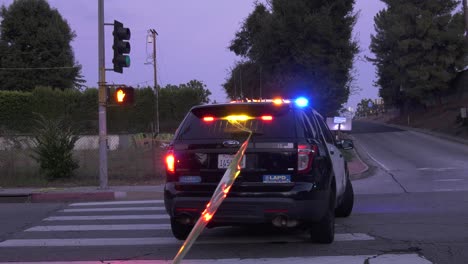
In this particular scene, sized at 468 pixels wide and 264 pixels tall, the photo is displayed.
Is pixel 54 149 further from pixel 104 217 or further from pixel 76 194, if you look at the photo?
pixel 104 217

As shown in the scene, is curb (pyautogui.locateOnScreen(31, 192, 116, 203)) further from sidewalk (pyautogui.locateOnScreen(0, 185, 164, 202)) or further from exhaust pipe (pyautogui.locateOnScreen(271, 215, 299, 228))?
exhaust pipe (pyautogui.locateOnScreen(271, 215, 299, 228))

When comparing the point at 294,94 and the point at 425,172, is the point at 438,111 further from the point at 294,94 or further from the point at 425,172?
the point at 425,172

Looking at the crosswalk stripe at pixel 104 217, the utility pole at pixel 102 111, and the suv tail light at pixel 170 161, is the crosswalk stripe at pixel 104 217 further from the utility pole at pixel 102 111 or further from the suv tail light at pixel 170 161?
the utility pole at pixel 102 111

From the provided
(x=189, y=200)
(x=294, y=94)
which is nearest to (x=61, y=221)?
(x=189, y=200)

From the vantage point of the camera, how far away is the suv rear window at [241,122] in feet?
22.1

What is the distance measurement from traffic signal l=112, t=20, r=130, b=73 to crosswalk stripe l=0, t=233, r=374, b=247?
710cm

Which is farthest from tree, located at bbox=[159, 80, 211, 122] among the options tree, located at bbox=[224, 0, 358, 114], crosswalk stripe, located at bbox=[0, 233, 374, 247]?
crosswalk stripe, located at bbox=[0, 233, 374, 247]

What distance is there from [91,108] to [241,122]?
4324 centimetres

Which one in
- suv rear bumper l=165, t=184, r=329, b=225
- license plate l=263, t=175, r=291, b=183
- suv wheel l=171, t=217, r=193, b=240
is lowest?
suv wheel l=171, t=217, r=193, b=240

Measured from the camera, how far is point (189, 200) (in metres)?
6.68

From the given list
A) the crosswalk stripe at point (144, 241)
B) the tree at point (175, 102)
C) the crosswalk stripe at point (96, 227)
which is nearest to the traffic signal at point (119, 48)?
the crosswalk stripe at point (96, 227)

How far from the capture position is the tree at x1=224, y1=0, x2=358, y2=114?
31.8 metres

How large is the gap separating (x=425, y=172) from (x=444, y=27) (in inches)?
1298

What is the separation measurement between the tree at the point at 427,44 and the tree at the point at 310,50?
15350mm
